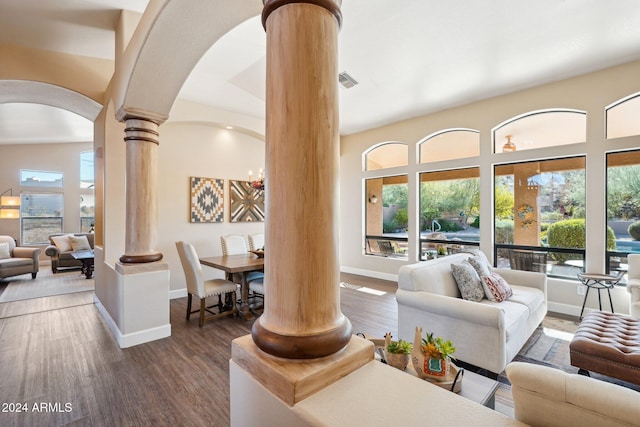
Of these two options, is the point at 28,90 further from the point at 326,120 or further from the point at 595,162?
the point at 595,162

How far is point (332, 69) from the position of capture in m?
1.03

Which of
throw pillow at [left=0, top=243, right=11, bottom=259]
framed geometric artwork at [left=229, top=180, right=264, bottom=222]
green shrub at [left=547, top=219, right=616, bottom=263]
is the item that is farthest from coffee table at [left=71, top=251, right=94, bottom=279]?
green shrub at [left=547, top=219, right=616, bottom=263]

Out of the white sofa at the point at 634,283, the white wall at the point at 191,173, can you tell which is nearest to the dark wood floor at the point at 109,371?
the white wall at the point at 191,173

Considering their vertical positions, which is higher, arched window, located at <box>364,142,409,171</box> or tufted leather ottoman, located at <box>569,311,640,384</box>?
arched window, located at <box>364,142,409,171</box>

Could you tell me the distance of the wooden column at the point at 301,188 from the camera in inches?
37.5

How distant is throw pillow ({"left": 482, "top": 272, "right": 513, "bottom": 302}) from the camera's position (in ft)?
9.85

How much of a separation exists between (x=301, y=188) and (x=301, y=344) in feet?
1.58

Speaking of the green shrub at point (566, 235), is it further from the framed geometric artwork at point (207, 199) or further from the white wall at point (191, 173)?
the framed geometric artwork at point (207, 199)

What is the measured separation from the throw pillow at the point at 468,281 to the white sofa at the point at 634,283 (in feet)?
5.05

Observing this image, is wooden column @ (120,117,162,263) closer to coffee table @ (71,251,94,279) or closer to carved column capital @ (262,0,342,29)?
carved column capital @ (262,0,342,29)

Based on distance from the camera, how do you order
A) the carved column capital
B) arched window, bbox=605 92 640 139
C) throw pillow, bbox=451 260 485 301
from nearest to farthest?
1. the carved column capital
2. throw pillow, bbox=451 260 485 301
3. arched window, bbox=605 92 640 139

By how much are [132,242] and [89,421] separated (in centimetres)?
163

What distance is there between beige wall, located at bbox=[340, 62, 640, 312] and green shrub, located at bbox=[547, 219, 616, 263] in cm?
16

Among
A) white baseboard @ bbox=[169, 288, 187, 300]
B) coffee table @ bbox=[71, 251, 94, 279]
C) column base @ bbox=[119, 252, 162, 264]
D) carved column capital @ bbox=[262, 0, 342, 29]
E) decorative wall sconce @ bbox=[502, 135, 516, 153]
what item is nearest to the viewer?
carved column capital @ bbox=[262, 0, 342, 29]
